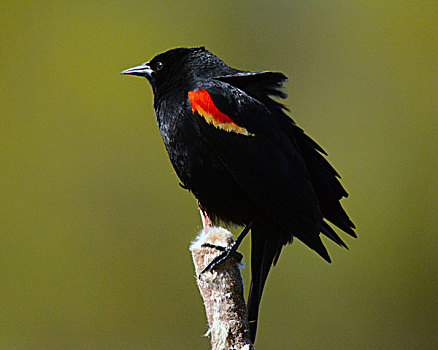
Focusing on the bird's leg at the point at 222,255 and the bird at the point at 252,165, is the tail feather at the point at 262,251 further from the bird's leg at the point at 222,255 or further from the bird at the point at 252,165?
the bird's leg at the point at 222,255

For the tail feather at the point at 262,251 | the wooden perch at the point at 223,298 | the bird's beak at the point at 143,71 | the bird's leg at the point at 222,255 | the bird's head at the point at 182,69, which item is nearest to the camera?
the wooden perch at the point at 223,298

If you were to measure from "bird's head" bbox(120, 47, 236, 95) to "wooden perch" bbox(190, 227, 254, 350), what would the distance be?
662 millimetres

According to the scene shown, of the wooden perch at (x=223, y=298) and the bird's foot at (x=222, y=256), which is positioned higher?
the bird's foot at (x=222, y=256)

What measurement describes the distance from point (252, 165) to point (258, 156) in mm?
42

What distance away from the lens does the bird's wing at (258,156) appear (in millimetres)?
2035

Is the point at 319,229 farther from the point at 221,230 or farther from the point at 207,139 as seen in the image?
the point at 207,139

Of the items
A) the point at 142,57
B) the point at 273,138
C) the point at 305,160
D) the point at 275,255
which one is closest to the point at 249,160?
the point at 273,138

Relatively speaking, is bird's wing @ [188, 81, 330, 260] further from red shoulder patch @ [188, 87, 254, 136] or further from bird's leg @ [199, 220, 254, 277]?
bird's leg @ [199, 220, 254, 277]

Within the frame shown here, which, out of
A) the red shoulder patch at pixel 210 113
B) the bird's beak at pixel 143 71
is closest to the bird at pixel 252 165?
the red shoulder patch at pixel 210 113

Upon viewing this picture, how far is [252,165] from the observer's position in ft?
6.81

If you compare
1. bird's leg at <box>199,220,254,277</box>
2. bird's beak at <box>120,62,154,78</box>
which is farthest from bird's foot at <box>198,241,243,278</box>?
bird's beak at <box>120,62,154,78</box>

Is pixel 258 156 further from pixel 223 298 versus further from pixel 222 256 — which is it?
pixel 223 298

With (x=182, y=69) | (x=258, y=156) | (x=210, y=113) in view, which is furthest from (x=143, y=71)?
(x=258, y=156)

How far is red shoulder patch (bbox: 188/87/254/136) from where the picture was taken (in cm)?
204
